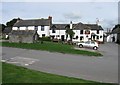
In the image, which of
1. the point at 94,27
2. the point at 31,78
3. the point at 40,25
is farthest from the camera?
the point at 94,27

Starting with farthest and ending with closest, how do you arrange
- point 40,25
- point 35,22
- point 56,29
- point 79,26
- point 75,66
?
point 79,26, point 56,29, point 35,22, point 40,25, point 75,66

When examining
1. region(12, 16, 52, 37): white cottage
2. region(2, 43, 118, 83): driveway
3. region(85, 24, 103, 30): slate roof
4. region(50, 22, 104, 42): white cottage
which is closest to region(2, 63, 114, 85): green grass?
region(2, 43, 118, 83): driveway

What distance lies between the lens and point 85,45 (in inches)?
Answer: 1852

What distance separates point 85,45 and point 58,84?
3687cm

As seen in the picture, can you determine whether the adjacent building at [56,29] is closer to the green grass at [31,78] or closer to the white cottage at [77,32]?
the white cottage at [77,32]

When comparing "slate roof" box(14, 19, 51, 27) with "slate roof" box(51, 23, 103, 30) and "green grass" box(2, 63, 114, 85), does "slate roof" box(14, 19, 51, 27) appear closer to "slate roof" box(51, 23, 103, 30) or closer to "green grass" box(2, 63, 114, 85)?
"slate roof" box(51, 23, 103, 30)

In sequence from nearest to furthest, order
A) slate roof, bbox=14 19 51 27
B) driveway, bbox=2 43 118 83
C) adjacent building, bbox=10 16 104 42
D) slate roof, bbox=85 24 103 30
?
driveway, bbox=2 43 118 83 → slate roof, bbox=14 19 51 27 → adjacent building, bbox=10 16 104 42 → slate roof, bbox=85 24 103 30

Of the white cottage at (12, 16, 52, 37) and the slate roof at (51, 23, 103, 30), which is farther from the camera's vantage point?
the slate roof at (51, 23, 103, 30)

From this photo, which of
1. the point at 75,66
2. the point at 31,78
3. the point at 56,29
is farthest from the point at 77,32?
the point at 31,78

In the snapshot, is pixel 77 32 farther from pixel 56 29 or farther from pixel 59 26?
pixel 56 29

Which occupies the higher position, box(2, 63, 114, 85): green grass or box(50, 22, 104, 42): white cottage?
box(50, 22, 104, 42): white cottage

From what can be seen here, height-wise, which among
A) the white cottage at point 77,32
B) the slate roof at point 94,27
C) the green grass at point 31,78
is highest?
the slate roof at point 94,27

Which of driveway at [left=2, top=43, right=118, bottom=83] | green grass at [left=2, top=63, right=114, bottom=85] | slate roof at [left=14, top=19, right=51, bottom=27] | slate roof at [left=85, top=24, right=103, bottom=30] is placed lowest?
driveway at [left=2, top=43, right=118, bottom=83]

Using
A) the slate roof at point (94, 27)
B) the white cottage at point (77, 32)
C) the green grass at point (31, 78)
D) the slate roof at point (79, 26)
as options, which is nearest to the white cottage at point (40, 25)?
the white cottage at point (77, 32)
